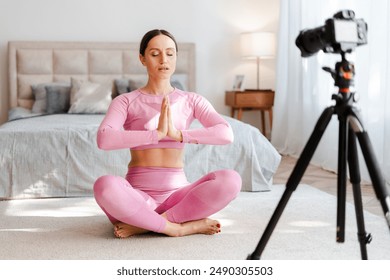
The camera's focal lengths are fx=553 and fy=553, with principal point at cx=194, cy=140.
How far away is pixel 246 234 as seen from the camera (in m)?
2.60

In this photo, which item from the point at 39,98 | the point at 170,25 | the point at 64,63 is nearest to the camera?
the point at 39,98

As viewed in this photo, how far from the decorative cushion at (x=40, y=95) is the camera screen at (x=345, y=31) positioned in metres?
4.31

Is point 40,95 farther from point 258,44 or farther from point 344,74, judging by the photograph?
point 344,74

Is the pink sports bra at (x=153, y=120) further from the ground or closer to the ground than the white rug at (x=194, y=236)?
further from the ground

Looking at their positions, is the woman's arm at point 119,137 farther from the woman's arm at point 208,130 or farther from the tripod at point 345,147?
the tripod at point 345,147

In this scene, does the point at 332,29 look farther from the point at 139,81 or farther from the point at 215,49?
the point at 215,49

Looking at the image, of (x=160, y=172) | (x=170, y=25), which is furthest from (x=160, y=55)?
(x=170, y=25)

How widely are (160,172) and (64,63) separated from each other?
11.7ft

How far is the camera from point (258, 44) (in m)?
5.93

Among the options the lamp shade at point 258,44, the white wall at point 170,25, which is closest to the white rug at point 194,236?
the lamp shade at point 258,44

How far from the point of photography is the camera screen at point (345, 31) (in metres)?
1.38

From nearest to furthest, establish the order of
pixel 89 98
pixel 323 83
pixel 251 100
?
pixel 323 83
pixel 89 98
pixel 251 100

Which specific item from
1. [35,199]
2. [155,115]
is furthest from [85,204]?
[155,115]
